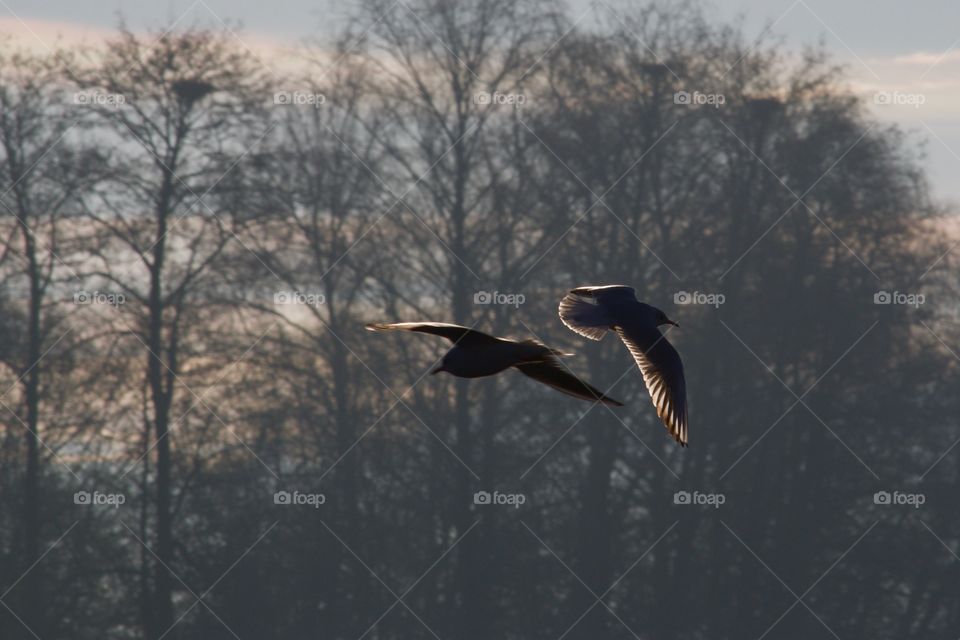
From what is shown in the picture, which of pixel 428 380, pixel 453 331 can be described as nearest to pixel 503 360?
pixel 453 331

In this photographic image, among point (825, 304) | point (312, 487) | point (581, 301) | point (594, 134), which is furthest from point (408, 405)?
point (581, 301)

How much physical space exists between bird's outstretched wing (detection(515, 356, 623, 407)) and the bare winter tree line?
25203 mm

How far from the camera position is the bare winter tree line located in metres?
30.2

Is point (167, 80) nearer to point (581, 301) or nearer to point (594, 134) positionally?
point (594, 134)

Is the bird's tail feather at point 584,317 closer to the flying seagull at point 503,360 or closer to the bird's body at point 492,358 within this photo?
the flying seagull at point 503,360

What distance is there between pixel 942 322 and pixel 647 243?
6910 millimetres

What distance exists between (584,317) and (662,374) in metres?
0.42

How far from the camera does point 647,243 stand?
3139cm

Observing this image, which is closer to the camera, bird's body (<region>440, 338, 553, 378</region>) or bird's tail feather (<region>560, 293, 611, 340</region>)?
bird's body (<region>440, 338, 553, 378</region>)

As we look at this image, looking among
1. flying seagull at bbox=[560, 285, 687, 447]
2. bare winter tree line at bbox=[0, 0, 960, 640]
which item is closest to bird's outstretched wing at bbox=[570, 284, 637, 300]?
flying seagull at bbox=[560, 285, 687, 447]

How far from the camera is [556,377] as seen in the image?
4.27 meters

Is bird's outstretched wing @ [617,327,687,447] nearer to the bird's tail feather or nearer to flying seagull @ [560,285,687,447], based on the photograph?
flying seagull @ [560,285,687,447]

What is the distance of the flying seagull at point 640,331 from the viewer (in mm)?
5117

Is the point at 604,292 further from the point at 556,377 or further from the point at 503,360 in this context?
the point at 503,360
